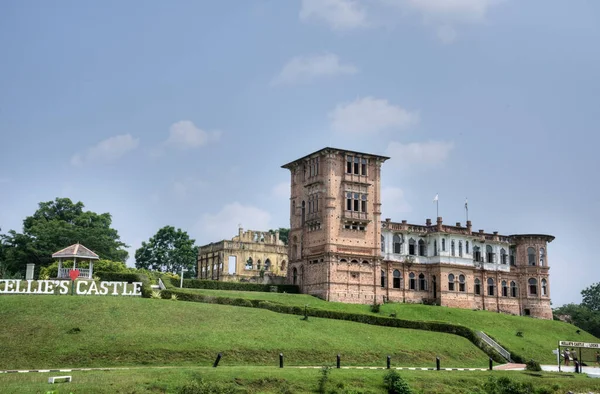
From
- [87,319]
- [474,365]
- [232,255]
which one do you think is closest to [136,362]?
[87,319]

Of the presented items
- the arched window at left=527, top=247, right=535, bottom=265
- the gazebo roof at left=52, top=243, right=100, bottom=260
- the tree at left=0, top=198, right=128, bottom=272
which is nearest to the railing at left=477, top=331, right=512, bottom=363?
the arched window at left=527, top=247, right=535, bottom=265

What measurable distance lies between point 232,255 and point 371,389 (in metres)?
62.1

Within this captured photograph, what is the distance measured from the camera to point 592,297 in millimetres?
130375

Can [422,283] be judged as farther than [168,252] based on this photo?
No

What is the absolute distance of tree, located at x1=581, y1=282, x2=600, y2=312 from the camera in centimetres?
12888

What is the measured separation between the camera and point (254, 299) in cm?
6431

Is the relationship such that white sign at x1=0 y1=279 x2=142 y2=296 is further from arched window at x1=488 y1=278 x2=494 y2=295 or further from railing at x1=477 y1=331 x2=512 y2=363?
arched window at x1=488 y1=278 x2=494 y2=295

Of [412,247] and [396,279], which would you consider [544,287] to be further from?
[396,279]

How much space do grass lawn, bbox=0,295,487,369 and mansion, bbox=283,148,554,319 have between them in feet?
58.4

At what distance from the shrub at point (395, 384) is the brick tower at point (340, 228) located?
112ft

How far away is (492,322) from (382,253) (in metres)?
16.3

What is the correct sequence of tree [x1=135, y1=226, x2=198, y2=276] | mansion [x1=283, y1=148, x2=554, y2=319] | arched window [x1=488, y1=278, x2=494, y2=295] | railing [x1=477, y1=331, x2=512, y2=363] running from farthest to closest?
tree [x1=135, y1=226, x2=198, y2=276]
arched window [x1=488, y1=278, x2=494, y2=295]
mansion [x1=283, y1=148, x2=554, y2=319]
railing [x1=477, y1=331, x2=512, y2=363]

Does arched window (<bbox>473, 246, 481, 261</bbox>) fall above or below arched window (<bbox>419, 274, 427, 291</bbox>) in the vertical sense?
above

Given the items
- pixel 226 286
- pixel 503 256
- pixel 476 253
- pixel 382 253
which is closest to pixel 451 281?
pixel 476 253
